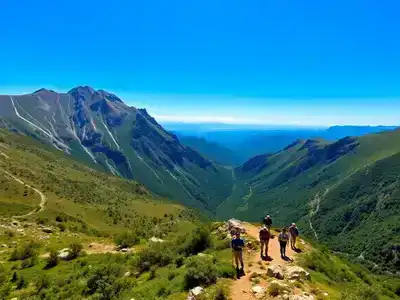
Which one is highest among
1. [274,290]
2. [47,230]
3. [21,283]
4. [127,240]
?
[274,290]

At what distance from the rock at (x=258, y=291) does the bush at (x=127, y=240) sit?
29.6m

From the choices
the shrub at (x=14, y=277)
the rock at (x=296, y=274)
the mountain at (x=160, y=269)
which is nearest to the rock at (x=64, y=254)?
the mountain at (x=160, y=269)

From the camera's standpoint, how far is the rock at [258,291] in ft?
80.0

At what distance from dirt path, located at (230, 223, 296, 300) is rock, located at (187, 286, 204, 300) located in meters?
2.22

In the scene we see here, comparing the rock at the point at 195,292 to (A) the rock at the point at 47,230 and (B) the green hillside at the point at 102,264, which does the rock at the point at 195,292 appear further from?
(A) the rock at the point at 47,230

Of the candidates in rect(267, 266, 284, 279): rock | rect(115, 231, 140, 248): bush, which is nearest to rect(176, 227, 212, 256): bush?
rect(267, 266, 284, 279): rock

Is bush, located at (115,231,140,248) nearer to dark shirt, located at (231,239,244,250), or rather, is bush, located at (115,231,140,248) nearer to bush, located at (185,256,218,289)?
dark shirt, located at (231,239,244,250)

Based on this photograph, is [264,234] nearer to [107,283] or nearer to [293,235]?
[293,235]

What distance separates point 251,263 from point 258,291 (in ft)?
25.3

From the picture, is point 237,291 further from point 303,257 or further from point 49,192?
point 49,192

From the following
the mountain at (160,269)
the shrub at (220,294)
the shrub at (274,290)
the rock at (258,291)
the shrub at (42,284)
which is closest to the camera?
the shrub at (220,294)

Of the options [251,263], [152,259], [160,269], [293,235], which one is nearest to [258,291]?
[251,263]

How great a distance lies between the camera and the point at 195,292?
23.8 metres

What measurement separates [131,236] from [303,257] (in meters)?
26.6
